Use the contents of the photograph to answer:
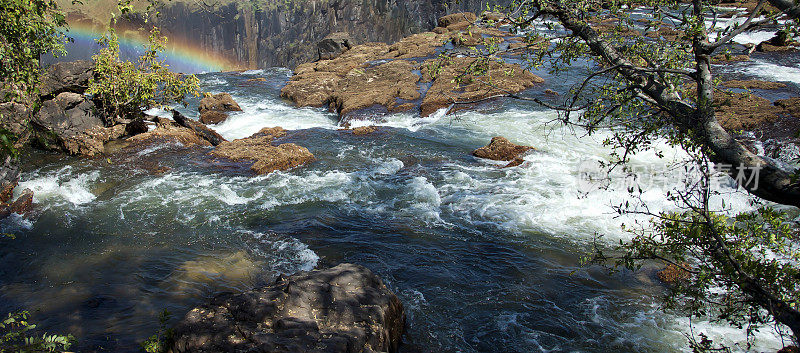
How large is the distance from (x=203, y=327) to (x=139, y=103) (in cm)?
1178

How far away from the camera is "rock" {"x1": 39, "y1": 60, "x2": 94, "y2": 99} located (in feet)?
43.2

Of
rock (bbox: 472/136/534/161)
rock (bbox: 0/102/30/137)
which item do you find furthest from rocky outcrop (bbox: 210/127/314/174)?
rock (bbox: 472/136/534/161)

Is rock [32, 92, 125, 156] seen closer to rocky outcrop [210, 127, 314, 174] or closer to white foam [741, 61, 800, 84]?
rocky outcrop [210, 127, 314, 174]

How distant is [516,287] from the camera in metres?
6.82

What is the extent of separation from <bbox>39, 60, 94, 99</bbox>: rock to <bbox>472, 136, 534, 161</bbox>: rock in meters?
11.9

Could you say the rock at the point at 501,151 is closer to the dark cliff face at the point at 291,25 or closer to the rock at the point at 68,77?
the rock at the point at 68,77

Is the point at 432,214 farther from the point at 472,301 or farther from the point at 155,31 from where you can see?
the point at 155,31

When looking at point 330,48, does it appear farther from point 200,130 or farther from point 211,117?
point 200,130

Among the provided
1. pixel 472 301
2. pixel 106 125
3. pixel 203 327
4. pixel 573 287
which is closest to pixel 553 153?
pixel 573 287

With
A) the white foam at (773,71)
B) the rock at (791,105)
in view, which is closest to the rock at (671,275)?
the rock at (791,105)

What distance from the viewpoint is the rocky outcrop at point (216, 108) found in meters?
17.9

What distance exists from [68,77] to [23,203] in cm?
582

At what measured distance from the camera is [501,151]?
12.6 m

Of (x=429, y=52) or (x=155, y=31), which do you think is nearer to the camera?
(x=155, y=31)
